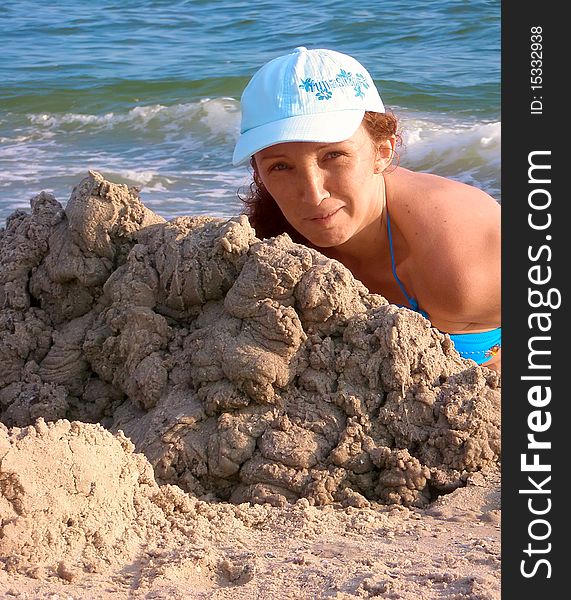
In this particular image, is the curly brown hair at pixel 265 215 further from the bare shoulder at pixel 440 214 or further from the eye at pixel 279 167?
the eye at pixel 279 167

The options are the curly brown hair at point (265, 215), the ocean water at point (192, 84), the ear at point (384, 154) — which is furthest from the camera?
the ocean water at point (192, 84)

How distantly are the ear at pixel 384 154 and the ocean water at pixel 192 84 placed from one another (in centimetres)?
434

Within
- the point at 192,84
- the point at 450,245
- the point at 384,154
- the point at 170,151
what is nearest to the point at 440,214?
the point at 450,245

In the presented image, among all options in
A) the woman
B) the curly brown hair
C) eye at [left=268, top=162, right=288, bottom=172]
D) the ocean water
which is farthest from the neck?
the ocean water

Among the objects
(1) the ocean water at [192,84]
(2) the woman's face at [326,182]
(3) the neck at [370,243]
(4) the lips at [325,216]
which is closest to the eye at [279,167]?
(2) the woman's face at [326,182]

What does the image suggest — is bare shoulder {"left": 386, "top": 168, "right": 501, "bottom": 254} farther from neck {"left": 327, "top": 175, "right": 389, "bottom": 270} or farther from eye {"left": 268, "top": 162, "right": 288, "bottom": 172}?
eye {"left": 268, "top": 162, "right": 288, "bottom": 172}

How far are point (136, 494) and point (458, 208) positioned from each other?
1.60 metres

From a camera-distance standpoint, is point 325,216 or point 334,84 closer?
point 334,84

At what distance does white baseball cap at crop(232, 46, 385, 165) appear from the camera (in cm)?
300

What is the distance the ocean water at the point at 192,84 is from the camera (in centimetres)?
904

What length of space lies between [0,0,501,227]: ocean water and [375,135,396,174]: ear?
434cm

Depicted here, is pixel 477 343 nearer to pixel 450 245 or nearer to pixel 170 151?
pixel 450 245

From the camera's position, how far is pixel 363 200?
3.33 metres

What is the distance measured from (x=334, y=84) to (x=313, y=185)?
32 centimetres
